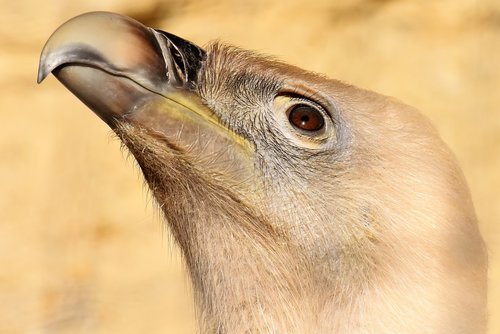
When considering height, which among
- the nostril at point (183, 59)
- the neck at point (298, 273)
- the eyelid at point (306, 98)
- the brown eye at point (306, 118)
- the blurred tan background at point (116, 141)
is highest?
the blurred tan background at point (116, 141)

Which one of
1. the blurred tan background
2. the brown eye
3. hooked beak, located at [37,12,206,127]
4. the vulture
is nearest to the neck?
the vulture

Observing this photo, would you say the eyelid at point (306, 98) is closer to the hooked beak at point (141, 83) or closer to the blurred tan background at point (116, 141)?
the hooked beak at point (141, 83)

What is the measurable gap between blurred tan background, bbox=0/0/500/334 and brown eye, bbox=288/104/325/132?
88.9 inches

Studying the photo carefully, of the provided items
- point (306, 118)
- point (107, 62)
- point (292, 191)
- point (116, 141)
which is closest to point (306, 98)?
point (306, 118)

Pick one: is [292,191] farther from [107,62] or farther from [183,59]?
[107,62]

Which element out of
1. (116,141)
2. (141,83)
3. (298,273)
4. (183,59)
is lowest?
(298,273)

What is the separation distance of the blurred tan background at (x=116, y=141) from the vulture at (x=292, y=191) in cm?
226

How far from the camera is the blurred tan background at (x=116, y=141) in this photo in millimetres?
5074

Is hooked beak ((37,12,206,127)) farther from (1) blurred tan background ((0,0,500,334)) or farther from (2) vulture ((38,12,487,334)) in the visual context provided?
(1) blurred tan background ((0,0,500,334))

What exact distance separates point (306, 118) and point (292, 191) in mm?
196

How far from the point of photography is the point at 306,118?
8.58ft

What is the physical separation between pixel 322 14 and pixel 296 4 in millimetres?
147

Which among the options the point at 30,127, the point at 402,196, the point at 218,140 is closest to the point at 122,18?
the point at 218,140

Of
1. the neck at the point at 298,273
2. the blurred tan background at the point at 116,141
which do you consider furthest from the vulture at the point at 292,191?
the blurred tan background at the point at 116,141
